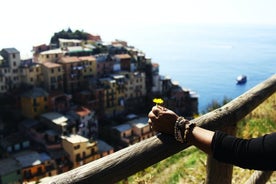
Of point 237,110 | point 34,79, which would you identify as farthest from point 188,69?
point 237,110

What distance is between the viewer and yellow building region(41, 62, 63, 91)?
26587mm

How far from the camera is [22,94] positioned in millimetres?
25688

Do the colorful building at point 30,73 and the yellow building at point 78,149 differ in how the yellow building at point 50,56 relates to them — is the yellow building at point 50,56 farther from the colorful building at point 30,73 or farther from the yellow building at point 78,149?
the yellow building at point 78,149

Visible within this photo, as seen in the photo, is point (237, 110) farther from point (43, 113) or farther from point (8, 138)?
point (43, 113)

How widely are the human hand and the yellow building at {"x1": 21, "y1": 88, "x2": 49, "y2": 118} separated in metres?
23.9

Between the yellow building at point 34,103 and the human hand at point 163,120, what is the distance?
941 inches

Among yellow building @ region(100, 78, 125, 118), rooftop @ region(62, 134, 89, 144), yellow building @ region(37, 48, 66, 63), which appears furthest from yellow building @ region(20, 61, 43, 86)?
rooftop @ region(62, 134, 89, 144)

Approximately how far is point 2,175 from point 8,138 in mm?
4965

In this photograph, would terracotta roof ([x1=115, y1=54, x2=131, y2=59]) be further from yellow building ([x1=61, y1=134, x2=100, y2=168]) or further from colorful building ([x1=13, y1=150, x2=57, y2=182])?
colorful building ([x1=13, y1=150, x2=57, y2=182])

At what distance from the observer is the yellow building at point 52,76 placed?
26.6 metres

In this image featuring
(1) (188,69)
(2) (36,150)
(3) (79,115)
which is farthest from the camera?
(1) (188,69)

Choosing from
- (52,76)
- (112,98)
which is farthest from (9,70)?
(112,98)

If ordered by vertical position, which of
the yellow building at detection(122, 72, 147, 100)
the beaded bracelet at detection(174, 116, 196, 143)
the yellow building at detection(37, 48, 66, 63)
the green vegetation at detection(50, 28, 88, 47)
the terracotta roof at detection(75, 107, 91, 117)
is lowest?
the terracotta roof at detection(75, 107, 91, 117)

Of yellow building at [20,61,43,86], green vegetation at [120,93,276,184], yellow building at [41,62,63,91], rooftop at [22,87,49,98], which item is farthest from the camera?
yellow building at [41,62,63,91]
